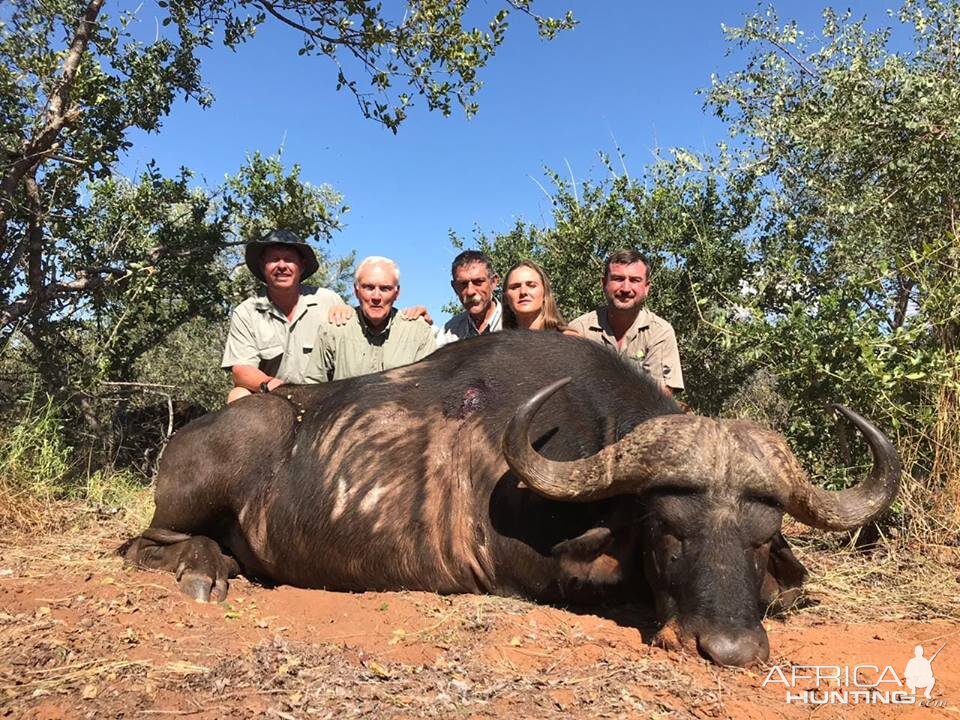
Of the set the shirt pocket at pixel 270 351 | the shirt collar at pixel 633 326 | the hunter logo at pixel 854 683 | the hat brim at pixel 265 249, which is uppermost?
the hat brim at pixel 265 249

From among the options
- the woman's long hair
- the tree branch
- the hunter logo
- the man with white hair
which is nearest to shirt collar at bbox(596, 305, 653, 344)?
the woman's long hair

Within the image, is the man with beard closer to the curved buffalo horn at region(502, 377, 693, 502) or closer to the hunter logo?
the curved buffalo horn at region(502, 377, 693, 502)

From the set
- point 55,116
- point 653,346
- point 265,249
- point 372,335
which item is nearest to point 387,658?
point 372,335

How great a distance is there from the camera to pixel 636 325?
5.96 metres

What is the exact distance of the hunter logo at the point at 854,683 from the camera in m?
2.69

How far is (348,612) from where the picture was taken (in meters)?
3.65

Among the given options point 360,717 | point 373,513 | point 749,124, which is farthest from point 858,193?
point 360,717

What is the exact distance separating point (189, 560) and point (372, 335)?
2.12 metres

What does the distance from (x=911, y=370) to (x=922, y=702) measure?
2816mm

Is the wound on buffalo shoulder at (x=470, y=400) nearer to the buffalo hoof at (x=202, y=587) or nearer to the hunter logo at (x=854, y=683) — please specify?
the buffalo hoof at (x=202, y=587)

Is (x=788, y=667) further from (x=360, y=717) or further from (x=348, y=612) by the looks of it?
(x=348, y=612)

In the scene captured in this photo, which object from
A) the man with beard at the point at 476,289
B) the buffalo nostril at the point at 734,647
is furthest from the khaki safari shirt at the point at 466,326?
the buffalo nostril at the point at 734,647

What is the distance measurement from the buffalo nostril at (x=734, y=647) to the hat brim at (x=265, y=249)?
4454 millimetres

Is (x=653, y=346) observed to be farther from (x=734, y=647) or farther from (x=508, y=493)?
(x=734, y=647)
